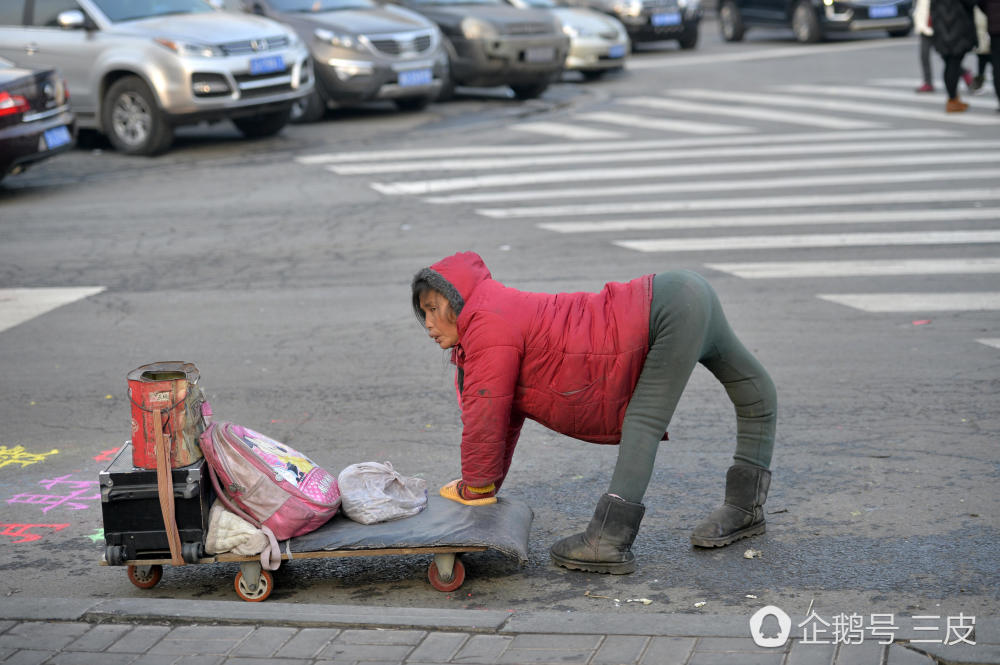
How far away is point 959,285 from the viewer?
325 inches

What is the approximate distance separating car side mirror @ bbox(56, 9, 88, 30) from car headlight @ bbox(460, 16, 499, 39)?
227 inches

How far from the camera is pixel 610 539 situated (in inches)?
175

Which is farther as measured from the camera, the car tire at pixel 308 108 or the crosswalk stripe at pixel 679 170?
the car tire at pixel 308 108

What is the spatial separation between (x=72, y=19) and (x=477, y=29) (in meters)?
6.11

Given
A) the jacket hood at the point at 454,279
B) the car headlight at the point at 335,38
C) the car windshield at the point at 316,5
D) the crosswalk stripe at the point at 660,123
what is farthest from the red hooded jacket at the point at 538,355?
the car windshield at the point at 316,5

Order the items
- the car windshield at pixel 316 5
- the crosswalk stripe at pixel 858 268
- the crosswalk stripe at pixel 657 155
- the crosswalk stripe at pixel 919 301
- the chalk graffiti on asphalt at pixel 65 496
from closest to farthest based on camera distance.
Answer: the chalk graffiti on asphalt at pixel 65 496, the crosswalk stripe at pixel 919 301, the crosswalk stripe at pixel 858 268, the crosswalk stripe at pixel 657 155, the car windshield at pixel 316 5

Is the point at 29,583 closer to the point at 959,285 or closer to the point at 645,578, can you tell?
the point at 645,578

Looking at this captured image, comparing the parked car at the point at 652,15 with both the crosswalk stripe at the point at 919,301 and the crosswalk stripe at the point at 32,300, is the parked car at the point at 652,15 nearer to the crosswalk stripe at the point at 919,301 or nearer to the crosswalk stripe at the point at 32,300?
the crosswalk stripe at the point at 32,300

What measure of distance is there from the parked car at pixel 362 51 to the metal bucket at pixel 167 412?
12.8 meters

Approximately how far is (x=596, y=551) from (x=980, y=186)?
8367 mm

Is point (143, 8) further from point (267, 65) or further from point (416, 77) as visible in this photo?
point (416, 77)

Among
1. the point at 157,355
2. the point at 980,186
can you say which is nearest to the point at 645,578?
the point at 157,355

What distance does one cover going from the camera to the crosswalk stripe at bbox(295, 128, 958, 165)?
14453 millimetres

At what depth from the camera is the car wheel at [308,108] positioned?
681 inches
